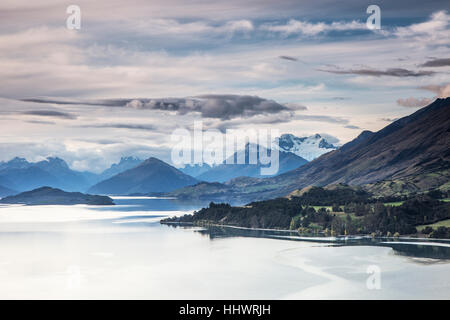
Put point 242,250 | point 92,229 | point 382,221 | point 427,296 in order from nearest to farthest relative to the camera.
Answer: point 427,296 → point 242,250 → point 382,221 → point 92,229

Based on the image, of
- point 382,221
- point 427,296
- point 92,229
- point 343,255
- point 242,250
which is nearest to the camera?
point 427,296

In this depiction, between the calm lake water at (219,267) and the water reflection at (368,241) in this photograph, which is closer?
the calm lake water at (219,267)

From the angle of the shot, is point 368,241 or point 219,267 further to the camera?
point 368,241

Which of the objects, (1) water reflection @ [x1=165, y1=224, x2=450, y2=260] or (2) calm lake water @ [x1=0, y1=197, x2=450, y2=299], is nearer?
(2) calm lake water @ [x1=0, y1=197, x2=450, y2=299]
